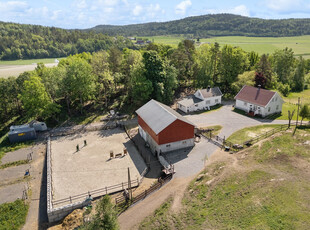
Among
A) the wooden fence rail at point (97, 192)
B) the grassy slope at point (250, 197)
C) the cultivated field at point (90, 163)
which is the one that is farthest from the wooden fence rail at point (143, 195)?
the cultivated field at point (90, 163)

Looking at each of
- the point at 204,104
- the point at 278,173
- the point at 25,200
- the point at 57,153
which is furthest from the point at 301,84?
the point at 25,200

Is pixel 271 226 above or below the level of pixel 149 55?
below

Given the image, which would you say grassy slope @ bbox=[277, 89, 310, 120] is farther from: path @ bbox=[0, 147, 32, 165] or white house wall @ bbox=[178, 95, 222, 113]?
path @ bbox=[0, 147, 32, 165]

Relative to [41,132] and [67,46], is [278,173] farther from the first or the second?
[67,46]

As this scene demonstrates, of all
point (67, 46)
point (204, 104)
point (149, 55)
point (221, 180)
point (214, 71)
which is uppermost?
point (67, 46)

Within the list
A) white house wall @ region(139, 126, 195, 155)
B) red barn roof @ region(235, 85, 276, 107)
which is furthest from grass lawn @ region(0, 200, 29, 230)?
red barn roof @ region(235, 85, 276, 107)

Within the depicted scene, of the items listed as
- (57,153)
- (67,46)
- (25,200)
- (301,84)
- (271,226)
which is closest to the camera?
(271,226)
